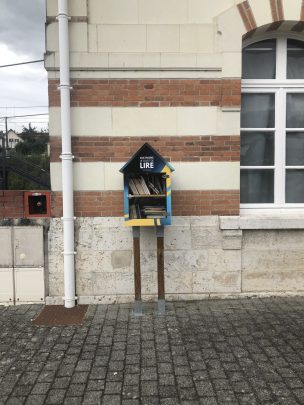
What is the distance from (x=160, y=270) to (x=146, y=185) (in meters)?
1.08

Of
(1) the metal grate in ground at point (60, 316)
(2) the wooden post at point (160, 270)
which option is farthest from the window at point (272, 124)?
(1) the metal grate in ground at point (60, 316)

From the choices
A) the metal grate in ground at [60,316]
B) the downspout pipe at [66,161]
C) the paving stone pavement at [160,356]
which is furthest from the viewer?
the downspout pipe at [66,161]

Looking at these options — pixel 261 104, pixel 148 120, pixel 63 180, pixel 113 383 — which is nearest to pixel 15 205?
pixel 63 180

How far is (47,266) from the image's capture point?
5.36 metres

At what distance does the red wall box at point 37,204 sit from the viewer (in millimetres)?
5289

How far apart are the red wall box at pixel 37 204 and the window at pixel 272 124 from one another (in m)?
2.70

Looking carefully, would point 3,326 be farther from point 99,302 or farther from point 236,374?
point 236,374

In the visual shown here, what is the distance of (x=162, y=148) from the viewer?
5266mm

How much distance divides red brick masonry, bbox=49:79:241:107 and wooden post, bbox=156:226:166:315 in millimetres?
1708

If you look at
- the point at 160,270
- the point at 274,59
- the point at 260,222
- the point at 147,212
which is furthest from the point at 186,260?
the point at 274,59

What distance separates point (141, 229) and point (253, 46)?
9.85ft

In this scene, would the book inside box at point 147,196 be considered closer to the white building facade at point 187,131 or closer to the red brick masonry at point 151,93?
the white building facade at point 187,131

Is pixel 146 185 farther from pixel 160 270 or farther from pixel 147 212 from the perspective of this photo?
pixel 160 270

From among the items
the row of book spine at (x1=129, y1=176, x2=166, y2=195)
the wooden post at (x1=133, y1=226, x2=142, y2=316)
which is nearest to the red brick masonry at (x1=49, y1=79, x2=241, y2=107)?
the row of book spine at (x1=129, y1=176, x2=166, y2=195)
